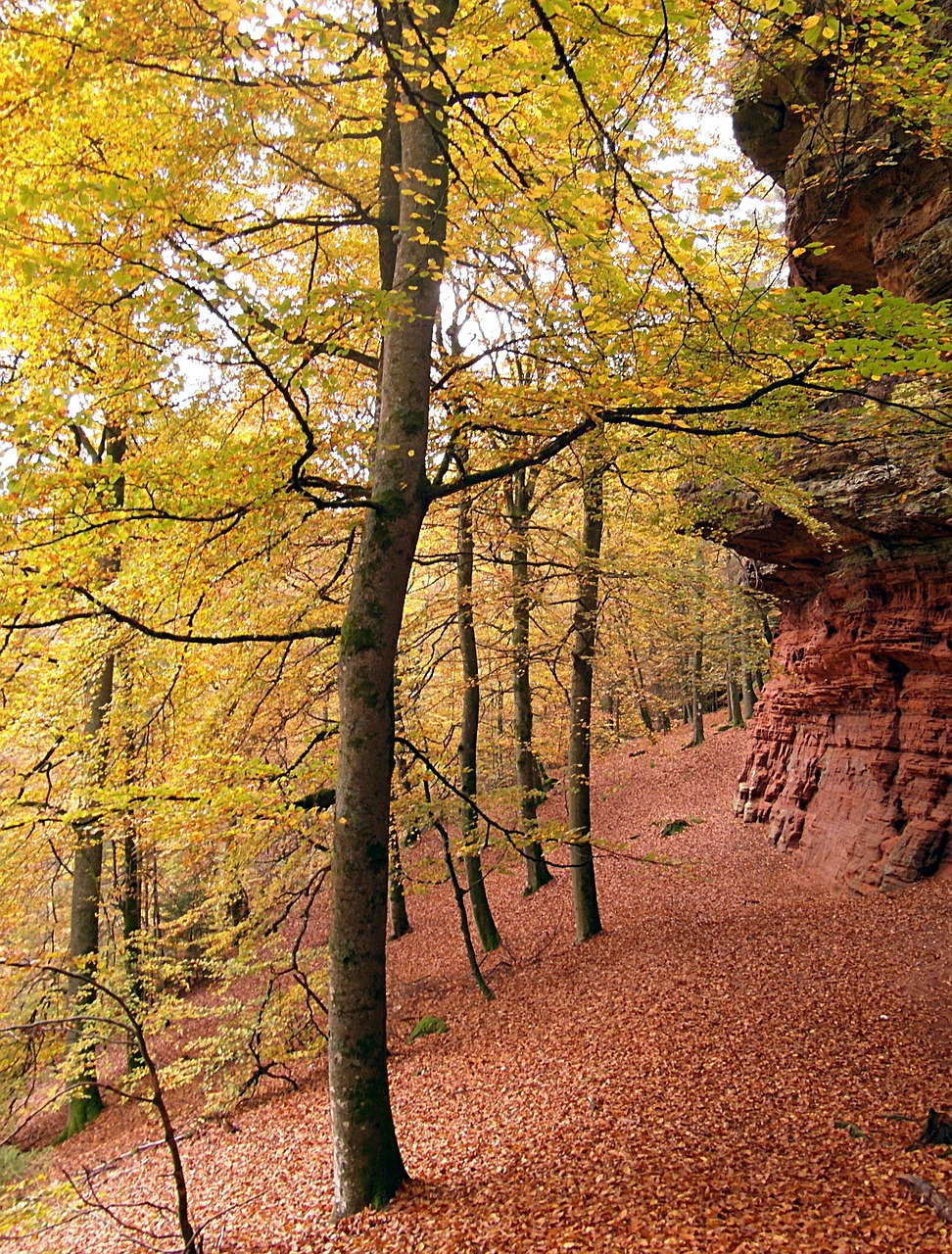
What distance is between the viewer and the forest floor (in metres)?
4.43

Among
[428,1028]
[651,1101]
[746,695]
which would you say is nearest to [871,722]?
[651,1101]

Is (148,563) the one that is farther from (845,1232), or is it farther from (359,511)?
(845,1232)

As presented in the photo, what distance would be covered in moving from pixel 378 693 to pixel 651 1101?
4.47 meters

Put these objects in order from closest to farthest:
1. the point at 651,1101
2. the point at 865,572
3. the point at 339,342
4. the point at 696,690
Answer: the point at 339,342, the point at 651,1101, the point at 865,572, the point at 696,690

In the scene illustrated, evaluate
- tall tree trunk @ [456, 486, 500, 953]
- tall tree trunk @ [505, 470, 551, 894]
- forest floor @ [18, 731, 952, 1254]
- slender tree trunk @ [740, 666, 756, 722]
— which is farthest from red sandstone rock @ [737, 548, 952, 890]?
slender tree trunk @ [740, 666, 756, 722]

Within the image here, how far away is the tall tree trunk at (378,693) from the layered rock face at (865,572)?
523 centimetres

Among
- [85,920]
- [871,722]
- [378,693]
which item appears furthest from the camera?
[871,722]

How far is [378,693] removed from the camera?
501cm

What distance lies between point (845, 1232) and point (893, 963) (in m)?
5.59

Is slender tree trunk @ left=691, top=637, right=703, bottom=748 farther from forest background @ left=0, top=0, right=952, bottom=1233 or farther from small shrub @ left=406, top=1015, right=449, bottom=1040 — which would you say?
forest background @ left=0, top=0, right=952, bottom=1233

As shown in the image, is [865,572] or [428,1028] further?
[865,572]

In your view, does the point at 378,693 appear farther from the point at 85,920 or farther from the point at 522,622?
the point at 85,920

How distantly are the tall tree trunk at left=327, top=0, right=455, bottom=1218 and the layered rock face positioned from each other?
206 inches

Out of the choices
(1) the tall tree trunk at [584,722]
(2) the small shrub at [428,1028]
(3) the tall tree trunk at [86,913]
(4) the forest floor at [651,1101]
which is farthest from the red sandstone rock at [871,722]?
(3) the tall tree trunk at [86,913]
